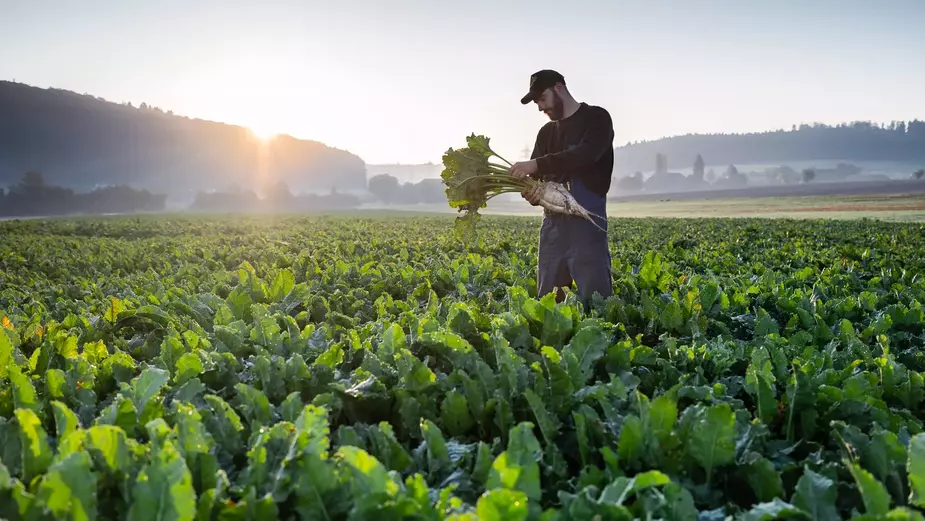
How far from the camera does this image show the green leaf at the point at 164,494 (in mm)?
1500

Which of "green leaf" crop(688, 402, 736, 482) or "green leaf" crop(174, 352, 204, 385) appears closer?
"green leaf" crop(688, 402, 736, 482)

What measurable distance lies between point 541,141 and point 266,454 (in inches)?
164

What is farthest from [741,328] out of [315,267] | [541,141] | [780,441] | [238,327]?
[315,267]

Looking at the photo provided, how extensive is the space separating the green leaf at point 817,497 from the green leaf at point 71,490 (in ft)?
6.28

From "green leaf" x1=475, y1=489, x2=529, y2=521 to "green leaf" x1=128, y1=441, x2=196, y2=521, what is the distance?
72 cm

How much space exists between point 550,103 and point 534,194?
2.56ft

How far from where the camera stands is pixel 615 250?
11.3m

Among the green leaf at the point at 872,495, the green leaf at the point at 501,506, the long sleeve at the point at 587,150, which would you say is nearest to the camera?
the green leaf at the point at 501,506

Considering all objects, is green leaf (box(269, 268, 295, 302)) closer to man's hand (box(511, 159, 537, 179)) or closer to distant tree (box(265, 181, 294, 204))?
man's hand (box(511, 159, 537, 179))

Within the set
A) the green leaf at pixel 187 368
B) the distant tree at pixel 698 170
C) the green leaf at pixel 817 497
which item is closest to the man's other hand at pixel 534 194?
the green leaf at pixel 187 368

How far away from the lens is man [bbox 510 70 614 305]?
16.1 feet

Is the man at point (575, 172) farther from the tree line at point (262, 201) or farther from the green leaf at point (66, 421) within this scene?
the tree line at point (262, 201)

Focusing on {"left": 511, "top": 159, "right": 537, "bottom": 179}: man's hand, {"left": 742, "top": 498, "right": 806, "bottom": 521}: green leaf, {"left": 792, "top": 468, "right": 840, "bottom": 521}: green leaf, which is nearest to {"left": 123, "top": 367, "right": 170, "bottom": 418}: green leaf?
{"left": 742, "top": 498, "right": 806, "bottom": 521}: green leaf

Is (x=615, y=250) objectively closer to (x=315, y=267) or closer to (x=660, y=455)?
(x=315, y=267)
